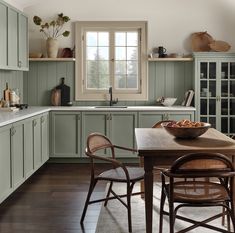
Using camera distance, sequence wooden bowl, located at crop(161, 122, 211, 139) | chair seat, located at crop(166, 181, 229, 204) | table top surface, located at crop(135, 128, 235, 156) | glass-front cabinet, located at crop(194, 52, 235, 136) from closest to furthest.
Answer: chair seat, located at crop(166, 181, 229, 204)
table top surface, located at crop(135, 128, 235, 156)
wooden bowl, located at crop(161, 122, 211, 139)
glass-front cabinet, located at crop(194, 52, 235, 136)

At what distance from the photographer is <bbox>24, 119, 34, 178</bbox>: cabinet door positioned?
474 centimetres

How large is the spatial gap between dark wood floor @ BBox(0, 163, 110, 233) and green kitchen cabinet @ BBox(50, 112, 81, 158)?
52 centimetres

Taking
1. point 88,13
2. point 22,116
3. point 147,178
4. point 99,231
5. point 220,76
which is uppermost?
point 88,13

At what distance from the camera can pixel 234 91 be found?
6.33 m

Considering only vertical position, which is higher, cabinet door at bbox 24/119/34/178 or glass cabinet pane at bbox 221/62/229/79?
glass cabinet pane at bbox 221/62/229/79

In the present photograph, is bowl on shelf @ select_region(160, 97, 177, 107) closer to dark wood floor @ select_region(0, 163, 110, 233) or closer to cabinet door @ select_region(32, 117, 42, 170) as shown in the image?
dark wood floor @ select_region(0, 163, 110, 233)

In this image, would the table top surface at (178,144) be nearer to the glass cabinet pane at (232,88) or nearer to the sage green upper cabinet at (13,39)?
the sage green upper cabinet at (13,39)

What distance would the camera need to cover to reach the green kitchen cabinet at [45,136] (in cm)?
560

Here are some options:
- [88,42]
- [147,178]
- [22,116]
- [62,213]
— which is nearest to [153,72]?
[88,42]

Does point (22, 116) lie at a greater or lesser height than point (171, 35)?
lesser

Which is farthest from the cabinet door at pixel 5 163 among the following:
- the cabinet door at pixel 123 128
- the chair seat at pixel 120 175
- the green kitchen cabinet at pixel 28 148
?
the cabinet door at pixel 123 128

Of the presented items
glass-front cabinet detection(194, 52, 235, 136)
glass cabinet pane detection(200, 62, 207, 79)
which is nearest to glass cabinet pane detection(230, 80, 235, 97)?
glass-front cabinet detection(194, 52, 235, 136)

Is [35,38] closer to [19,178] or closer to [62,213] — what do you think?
[19,178]

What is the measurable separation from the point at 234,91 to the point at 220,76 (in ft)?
1.01
